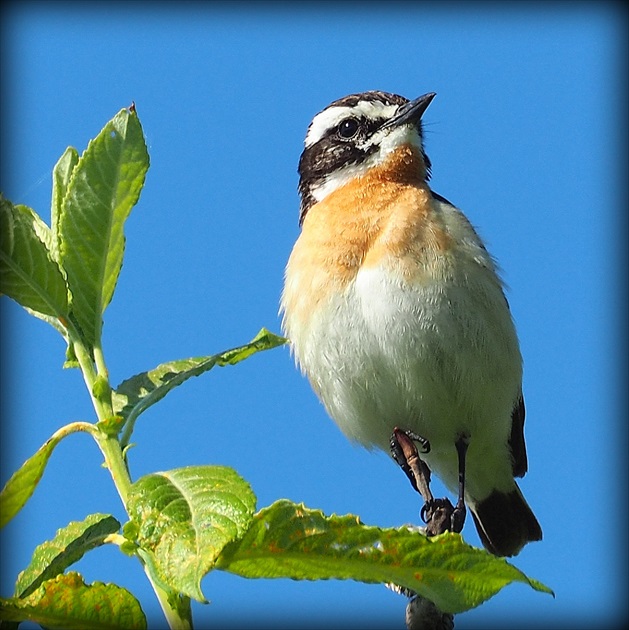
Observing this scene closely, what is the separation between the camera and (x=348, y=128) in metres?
7.79

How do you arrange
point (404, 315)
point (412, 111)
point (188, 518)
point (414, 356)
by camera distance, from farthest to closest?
1. point (412, 111)
2. point (414, 356)
3. point (404, 315)
4. point (188, 518)

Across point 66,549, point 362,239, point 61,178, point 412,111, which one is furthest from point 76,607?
point 412,111

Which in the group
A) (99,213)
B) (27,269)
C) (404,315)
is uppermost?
(404,315)

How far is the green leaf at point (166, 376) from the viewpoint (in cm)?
292

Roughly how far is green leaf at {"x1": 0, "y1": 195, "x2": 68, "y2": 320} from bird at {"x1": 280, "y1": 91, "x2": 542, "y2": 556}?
10.5 ft

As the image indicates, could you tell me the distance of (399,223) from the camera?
637cm

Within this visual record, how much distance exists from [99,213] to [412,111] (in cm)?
470

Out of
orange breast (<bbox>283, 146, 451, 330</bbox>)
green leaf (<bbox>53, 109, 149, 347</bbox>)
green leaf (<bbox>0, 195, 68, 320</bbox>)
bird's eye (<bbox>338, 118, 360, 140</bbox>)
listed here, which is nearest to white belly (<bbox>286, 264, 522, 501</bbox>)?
orange breast (<bbox>283, 146, 451, 330</bbox>)

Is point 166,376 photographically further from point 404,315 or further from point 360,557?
point 404,315

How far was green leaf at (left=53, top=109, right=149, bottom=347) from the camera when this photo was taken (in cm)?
314

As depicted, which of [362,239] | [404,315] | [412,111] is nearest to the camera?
[404,315]

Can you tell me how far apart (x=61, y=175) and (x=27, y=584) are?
148cm

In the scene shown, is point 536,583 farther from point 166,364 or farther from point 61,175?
point 61,175

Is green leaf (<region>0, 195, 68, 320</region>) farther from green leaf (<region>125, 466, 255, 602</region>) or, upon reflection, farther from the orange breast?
the orange breast
